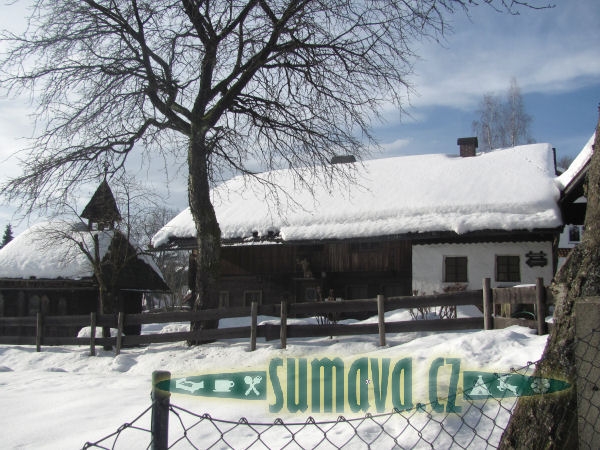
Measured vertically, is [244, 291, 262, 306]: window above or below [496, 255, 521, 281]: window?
below

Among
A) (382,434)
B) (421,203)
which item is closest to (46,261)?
(421,203)

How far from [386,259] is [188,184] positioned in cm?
904

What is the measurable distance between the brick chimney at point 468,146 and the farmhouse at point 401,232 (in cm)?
4

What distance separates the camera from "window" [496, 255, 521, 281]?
18.2 meters

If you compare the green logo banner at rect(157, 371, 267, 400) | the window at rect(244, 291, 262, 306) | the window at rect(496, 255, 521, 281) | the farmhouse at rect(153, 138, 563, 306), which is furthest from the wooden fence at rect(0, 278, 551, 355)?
the window at rect(244, 291, 262, 306)

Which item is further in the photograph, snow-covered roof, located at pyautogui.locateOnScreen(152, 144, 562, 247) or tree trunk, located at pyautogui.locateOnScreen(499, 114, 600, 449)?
snow-covered roof, located at pyautogui.locateOnScreen(152, 144, 562, 247)

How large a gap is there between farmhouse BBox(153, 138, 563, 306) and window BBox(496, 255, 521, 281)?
33 mm

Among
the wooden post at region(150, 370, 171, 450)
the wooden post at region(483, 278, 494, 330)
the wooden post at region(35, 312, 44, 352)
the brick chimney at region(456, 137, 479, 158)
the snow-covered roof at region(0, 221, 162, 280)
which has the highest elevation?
the brick chimney at region(456, 137, 479, 158)

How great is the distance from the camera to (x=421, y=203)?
764 inches

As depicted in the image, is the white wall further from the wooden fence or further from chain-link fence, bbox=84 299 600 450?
chain-link fence, bbox=84 299 600 450

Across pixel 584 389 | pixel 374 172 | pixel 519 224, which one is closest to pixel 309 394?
pixel 584 389

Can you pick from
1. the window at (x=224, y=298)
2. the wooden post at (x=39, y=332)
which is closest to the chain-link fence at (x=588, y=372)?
the wooden post at (x=39, y=332)

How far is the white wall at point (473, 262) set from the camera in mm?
17891

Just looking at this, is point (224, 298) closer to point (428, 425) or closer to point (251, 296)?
point (251, 296)
